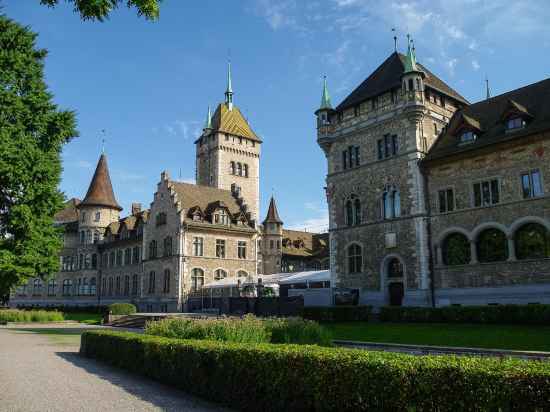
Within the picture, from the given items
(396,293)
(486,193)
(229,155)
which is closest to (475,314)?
(486,193)

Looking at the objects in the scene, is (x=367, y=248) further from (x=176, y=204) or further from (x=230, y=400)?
(x=230, y=400)

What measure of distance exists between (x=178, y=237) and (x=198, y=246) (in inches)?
90.3

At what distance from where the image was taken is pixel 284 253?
64.9 meters

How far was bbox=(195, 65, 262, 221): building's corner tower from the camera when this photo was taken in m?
70.5

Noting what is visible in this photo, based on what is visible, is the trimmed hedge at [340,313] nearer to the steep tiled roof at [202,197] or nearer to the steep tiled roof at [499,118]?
the steep tiled roof at [499,118]

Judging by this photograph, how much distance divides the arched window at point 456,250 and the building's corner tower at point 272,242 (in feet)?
106

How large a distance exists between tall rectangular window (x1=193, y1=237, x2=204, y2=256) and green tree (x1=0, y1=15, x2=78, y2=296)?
2469 cm

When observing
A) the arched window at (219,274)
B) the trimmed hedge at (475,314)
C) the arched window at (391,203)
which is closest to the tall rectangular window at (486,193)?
the arched window at (391,203)

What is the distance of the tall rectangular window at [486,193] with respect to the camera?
95.5ft

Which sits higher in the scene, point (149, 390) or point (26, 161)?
point (26, 161)

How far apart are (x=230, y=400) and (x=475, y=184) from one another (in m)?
24.6

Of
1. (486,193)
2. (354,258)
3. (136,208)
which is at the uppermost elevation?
(136,208)

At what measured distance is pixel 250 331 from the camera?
14016 millimetres

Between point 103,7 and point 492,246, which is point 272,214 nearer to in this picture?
point 492,246
